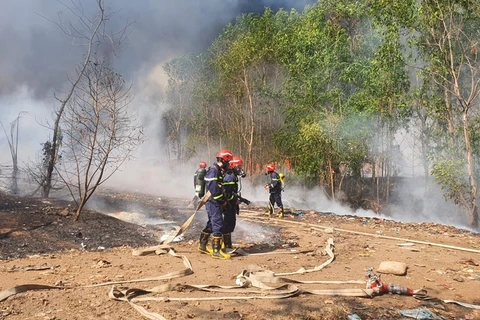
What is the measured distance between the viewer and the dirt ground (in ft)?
15.5

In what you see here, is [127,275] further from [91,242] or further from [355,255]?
[355,255]

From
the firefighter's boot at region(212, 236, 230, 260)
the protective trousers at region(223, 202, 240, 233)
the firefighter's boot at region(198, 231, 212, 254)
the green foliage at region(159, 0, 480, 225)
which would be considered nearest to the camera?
the firefighter's boot at region(212, 236, 230, 260)

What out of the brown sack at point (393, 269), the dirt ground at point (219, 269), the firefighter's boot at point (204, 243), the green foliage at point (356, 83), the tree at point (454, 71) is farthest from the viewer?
the green foliage at point (356, 83)

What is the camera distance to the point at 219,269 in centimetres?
673

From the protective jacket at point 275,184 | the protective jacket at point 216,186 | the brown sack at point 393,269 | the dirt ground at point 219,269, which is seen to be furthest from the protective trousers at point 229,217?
the protective jacket at point 275,184

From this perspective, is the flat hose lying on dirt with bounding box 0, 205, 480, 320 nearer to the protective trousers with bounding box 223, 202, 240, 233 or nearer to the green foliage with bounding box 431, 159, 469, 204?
the protective trousers with bounding box 223, 202, 240, 233

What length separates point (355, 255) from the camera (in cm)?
834

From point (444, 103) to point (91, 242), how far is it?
1609 centimetres

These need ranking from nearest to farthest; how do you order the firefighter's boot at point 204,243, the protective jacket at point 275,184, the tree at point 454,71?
the firefighter's boot at point 204,243, the protective jacket at point 275,184, the tree at point 454,71

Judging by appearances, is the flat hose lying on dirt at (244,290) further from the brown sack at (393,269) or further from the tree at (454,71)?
the tree at (454,71)

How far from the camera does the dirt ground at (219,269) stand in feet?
15.5

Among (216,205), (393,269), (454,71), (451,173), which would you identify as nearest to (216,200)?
(216,205)

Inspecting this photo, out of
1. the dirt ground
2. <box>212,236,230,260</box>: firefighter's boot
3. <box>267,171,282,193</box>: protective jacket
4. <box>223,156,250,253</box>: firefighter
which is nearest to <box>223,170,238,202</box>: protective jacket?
<box>223,156,250,253</box>: firefighter

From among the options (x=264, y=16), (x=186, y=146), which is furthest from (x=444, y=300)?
(x=186, y=146)
